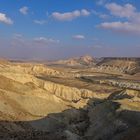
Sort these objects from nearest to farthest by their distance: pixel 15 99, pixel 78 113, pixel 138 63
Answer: pixel 15 99 → pixel 78 113 → pixel 138 63

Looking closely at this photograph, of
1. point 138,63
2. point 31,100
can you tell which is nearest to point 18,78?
point 31,100

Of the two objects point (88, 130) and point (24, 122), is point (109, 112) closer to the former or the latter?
point (88, 130)

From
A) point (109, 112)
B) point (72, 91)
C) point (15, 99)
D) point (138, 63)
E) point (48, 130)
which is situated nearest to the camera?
point (48, 130)

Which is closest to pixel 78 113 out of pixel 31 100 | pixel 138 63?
pixel 31 100

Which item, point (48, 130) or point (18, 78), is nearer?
point (48, 130)

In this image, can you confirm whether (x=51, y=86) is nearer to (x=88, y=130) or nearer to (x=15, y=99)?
(x=15, y=99)

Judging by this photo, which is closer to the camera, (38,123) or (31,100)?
(38,123)

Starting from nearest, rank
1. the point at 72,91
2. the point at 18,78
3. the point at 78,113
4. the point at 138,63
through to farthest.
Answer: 1. the point at 78,113
2. the point at 18,78
3. the point at 72,91
4. the point at 138,63

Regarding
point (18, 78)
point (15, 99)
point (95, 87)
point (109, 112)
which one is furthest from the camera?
point (95, 87)
